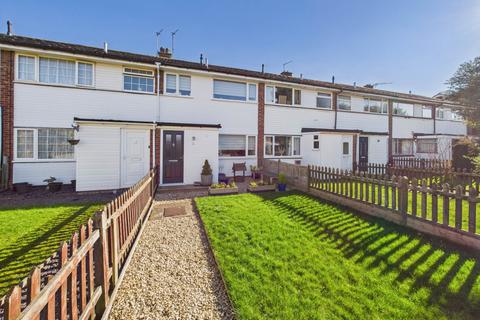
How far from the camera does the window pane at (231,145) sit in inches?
542

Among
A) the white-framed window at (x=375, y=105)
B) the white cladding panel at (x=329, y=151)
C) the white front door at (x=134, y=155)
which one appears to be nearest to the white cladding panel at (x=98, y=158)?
the white front door at (x=134, y=155)

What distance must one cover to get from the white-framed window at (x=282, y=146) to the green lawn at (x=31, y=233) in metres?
10.1

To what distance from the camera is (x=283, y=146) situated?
50.9ft

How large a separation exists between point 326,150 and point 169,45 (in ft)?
41.0

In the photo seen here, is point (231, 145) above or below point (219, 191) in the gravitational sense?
above

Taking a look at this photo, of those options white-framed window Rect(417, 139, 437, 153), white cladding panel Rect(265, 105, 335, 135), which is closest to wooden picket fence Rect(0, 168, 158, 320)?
white cladding panel Rect(265, 105, 335, 135)

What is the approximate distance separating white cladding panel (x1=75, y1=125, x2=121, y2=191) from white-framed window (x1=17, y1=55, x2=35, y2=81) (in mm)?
3585

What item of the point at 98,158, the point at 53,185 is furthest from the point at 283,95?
the point at 53,185

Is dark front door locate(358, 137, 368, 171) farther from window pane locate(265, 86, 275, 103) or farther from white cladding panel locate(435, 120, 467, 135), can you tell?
white cladding panel locate(435, 120, 467, 135)

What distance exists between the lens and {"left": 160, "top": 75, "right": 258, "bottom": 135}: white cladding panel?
12.5 m

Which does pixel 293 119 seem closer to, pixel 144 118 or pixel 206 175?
pixel 206 175

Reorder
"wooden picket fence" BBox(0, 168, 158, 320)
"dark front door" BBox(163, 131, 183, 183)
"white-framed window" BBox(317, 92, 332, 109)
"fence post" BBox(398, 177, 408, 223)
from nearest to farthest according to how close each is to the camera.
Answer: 1. "wooden picket fence" BBox(0, 168, 158, 320)
2. "fence post" BBox(398, 177, 408, 223)
3. "dark front door" BBox(163, 131, 183, 183)
4. "white-framed window" BBox(317, 92, 332, 109)

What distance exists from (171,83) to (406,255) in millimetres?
12324

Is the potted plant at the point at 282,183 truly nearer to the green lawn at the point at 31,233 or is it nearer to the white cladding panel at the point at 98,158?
the green lawn at the point at 31,233
